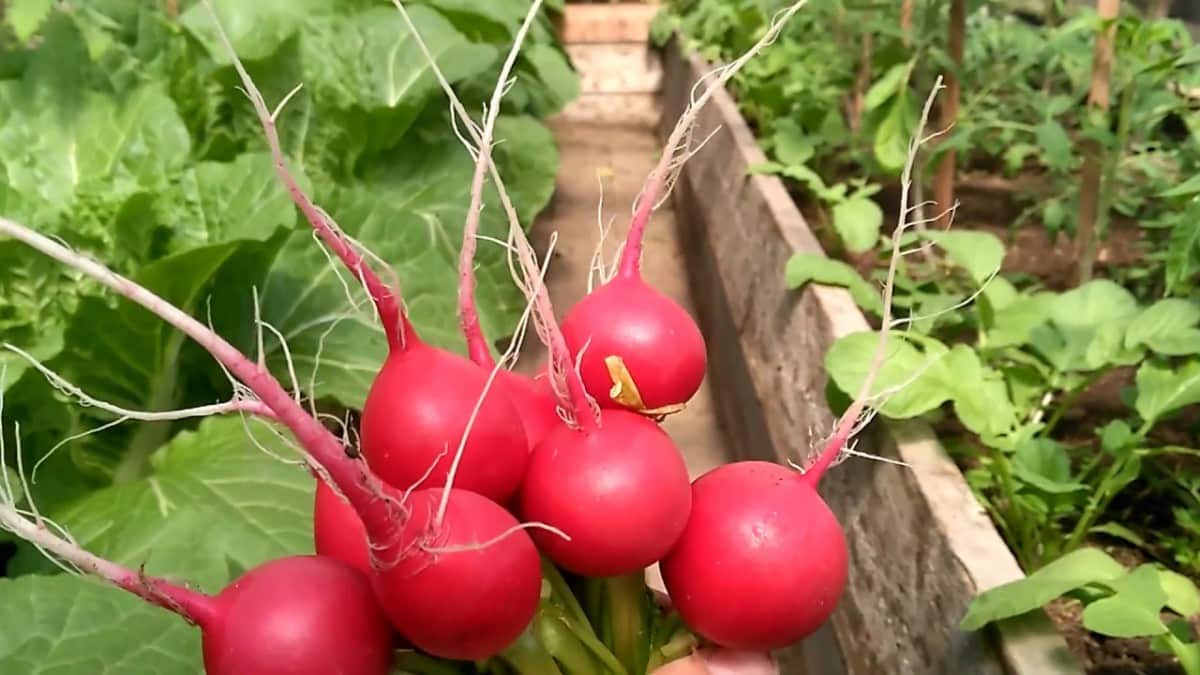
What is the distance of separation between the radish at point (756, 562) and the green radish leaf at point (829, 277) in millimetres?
742

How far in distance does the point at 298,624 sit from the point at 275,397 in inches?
3.8

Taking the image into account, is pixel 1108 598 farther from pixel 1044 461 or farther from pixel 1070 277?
pixel 1070 277

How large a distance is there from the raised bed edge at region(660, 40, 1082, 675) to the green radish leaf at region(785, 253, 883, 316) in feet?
0.05

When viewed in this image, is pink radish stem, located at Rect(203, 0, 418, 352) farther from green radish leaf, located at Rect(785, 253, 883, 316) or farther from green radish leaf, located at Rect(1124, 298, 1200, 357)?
green radish leaf, located at Rect(785, 253, 883, 316)

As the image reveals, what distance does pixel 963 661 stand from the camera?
0.76m

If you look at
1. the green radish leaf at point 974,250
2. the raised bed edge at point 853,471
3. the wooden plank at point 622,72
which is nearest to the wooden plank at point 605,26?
the wooden plank at point 622,72

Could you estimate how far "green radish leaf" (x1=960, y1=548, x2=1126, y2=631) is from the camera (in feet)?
2.19

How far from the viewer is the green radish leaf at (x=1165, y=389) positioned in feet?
2.86

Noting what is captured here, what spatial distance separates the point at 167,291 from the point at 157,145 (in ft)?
0.93

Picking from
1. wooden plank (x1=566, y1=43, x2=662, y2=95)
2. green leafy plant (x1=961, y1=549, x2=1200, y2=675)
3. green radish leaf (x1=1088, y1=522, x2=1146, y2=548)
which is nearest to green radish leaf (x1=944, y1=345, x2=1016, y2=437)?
green radish leaf (x1=1088, y1=522, x2=1146, y2=548)

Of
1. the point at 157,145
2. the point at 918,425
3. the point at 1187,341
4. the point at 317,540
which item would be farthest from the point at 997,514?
the point at 157,145

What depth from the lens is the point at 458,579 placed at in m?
0.39

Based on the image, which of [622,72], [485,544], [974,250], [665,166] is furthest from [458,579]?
[622,72]

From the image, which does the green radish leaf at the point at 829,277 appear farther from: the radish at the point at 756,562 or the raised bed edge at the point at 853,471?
the radish at the point at 756,562
